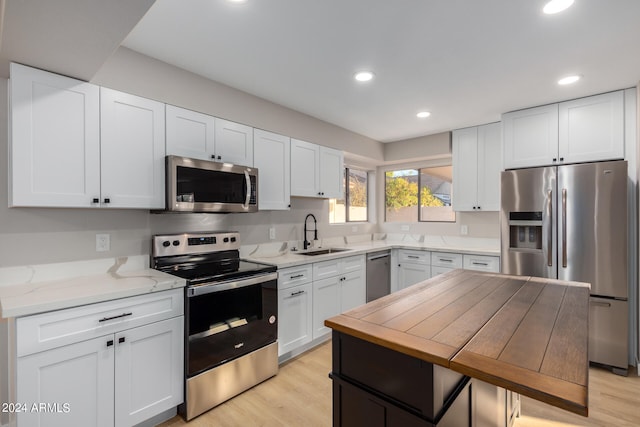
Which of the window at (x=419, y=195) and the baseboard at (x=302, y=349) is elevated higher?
the window at (x=419, y=195)

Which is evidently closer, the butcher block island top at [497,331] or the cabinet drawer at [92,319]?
the butcher block island top at [497,331]

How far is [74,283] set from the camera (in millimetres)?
1880

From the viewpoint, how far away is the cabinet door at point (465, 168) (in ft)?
12.9

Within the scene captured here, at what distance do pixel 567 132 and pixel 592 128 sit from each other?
0.19m

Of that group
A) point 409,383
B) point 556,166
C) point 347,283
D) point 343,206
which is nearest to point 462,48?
point 556,166

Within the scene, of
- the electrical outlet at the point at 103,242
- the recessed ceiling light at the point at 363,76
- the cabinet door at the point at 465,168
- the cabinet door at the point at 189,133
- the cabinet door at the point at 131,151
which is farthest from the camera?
the cabinet door at the point at 465,168

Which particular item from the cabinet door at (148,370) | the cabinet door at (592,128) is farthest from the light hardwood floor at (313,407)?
the cabinet door at (592,128)

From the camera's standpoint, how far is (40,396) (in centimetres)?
150

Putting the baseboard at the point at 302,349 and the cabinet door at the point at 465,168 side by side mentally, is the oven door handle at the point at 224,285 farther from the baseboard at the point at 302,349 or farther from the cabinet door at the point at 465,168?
the cabinet door at the point at 465,168

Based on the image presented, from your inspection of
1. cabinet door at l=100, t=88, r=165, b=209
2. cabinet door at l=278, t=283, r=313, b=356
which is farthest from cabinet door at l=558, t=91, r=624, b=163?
cabinet door at l=100, t=88, r=165, b=209

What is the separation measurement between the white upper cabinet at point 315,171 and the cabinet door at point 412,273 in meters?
1.34

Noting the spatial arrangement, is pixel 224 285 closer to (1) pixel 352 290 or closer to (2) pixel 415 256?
(1) pixel 352 290

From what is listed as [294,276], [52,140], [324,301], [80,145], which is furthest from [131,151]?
[324,301]

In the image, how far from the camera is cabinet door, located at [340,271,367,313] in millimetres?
3381
